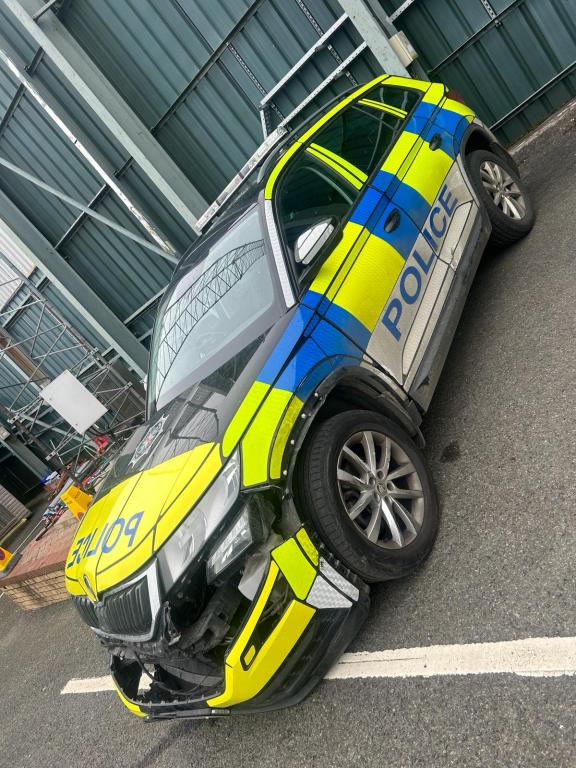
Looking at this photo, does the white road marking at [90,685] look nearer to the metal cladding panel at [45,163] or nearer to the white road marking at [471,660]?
the white road marking at [471,660]

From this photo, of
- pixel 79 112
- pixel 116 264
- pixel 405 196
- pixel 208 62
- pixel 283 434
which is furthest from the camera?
pixel 116 264

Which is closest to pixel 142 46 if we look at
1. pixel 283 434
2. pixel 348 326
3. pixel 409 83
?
pixel 409 83

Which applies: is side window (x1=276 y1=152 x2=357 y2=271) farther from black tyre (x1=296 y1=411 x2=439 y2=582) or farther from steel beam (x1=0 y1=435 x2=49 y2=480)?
steel beam (x1=0 y1=435 x2=49 y2=480)

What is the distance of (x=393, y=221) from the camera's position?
3.83 m

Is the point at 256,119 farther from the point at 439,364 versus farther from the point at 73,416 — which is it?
the point at 439,364

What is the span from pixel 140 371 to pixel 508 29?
7139mm

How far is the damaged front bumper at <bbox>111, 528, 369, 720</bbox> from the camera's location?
8.37 ft

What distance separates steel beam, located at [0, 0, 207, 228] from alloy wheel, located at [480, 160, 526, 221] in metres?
4.29

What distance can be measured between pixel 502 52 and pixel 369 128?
3367mm

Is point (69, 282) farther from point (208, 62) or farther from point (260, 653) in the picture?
point (260, 653)

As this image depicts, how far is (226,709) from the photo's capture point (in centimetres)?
263

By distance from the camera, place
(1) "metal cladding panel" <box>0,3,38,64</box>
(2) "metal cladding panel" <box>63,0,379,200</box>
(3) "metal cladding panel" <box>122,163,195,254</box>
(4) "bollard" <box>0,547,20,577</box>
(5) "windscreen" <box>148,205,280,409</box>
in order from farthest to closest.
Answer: (3) "metal cladding panel" <box>122,163,195,254</box> < (1) "metal cladding panel" <box>0,3,38,64</box> < (4) "bollard" <box>0,547,20,577</box> < (2) "metal cladding panel" <box>63,0,379,200</box> < (5) "windscreen" <box>148,205,280,409</box>

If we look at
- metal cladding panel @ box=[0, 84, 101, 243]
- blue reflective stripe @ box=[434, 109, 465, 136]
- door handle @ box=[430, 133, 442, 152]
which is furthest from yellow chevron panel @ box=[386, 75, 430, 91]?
metal cladding panel @ box=[0, 84, 101, 243]

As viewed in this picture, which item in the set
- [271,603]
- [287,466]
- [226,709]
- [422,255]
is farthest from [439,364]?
[226,709]
